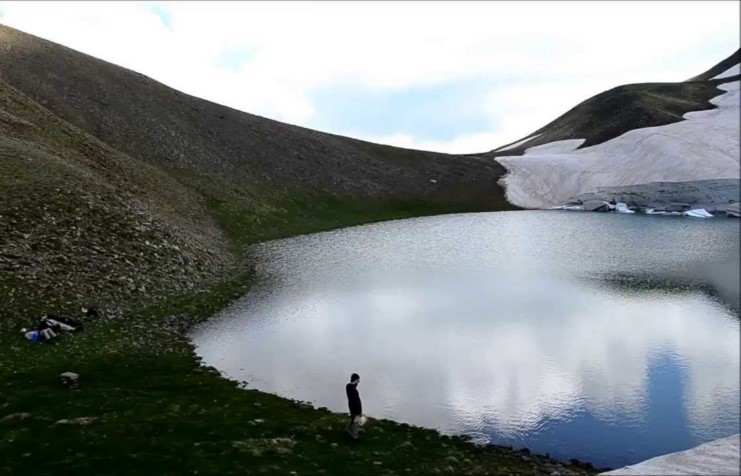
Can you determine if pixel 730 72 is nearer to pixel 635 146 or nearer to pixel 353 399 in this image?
pixel 635 146

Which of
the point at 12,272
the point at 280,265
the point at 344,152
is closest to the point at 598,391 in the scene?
the point at 12,272

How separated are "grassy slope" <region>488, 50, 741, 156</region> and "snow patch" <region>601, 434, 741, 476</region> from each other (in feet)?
409

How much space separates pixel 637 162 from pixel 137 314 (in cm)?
10525

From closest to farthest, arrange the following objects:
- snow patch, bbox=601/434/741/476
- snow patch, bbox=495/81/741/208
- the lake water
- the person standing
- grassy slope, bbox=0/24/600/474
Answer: snow patch, bbox=601/434/741/476 → grassy slope, bbox=0/24/600/474 → the person standing → the lake water → snow patch, bbox=495/81/741/208

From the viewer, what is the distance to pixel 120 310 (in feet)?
121

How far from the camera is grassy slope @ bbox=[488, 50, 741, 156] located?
135125mm

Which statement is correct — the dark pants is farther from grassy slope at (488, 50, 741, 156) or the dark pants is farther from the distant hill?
grassy slope at (488, 50, 741, 156)

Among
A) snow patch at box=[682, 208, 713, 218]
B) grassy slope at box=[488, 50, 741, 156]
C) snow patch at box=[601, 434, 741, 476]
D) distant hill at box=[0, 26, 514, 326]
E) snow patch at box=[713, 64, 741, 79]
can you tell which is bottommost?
snow patch at box=[601, 434, 741, 476]

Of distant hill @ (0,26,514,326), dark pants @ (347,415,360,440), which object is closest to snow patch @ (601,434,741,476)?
dark pants @ (347,415,360,440)

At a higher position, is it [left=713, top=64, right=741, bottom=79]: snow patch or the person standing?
[left=713, top=64, right=741, bottom=79]: snow patch

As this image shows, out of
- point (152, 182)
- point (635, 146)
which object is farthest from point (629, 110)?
point (152, 182)

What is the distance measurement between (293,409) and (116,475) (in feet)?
27.3

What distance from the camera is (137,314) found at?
37125 mm

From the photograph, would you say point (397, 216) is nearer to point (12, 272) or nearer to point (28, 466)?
point (12, 272)
